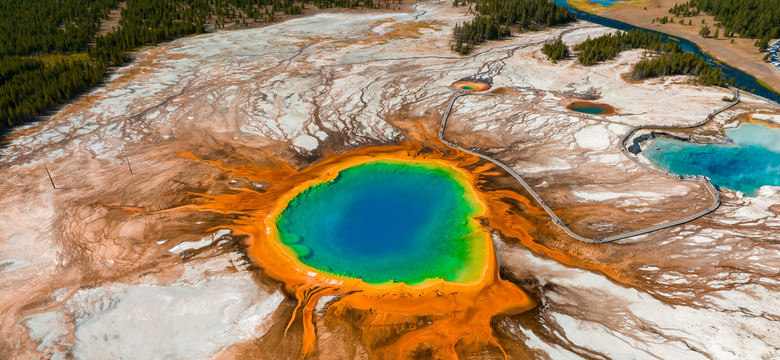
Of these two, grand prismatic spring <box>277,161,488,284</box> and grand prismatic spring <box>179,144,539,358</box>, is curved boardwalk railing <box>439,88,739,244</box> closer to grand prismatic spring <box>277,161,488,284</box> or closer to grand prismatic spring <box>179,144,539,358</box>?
grand prismatic spring <box>179,144,539,358</box>

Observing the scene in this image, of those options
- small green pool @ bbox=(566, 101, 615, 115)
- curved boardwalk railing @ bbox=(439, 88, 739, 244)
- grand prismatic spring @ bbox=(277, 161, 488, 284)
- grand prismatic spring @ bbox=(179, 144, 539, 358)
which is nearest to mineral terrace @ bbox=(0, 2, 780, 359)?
curved boardwalk railing @ bbox=(439, 88, 739, 244)

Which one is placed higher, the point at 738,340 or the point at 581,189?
the point at 581,189

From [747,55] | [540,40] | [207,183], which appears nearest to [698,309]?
[207,183]

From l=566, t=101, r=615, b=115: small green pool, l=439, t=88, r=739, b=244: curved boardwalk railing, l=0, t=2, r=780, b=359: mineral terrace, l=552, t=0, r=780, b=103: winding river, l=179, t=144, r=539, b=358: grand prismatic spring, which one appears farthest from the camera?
l=552, t=0, r=780, b=103: winding river

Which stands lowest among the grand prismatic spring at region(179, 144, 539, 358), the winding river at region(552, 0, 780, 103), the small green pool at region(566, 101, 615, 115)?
the grand prismatic spring at region(179, 144, 539, 358)

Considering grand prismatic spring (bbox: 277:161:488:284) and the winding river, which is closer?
grand prismatic spring (bbox: 277:161:488:284)

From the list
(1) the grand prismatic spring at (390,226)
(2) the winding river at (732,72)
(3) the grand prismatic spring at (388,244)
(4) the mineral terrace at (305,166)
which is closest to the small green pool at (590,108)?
(4) the mineral terrace at (305,166)

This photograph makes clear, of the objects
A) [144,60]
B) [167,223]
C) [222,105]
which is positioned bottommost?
[167,223]

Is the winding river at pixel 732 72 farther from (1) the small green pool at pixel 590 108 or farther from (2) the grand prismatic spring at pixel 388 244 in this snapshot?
(2) the grand prismatic spring at pixel 388 244

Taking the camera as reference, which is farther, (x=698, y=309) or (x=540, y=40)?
(x=540, y=40)

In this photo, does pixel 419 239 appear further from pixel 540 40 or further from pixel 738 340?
pixel 540 40

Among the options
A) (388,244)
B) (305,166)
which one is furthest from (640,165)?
(305,166)
